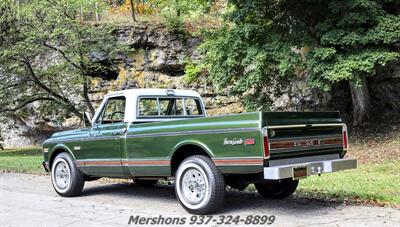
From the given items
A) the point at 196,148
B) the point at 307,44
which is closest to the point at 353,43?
the point at 307,44

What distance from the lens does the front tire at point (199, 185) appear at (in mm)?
6945

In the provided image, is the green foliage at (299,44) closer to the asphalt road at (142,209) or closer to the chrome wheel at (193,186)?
the asphalt road at (142,209)

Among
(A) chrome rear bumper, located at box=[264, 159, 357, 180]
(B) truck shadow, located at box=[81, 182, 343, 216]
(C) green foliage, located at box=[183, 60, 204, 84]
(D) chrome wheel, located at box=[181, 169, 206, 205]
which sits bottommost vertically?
(B) truck shadow, located at box=[81, 182, 343, 216]

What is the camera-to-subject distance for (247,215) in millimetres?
7102

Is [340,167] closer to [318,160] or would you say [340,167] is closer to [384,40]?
[318,160]

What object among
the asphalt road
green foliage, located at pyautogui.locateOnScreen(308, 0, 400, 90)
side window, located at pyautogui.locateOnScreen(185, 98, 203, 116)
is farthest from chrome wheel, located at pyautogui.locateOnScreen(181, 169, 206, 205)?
green foliage, located at pyautogui.locateOnScreen(308, 0, 400, 90)

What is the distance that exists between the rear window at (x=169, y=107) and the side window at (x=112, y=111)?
47 cm

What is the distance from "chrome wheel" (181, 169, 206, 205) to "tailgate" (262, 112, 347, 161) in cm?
122

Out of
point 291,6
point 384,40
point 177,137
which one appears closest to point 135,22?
point 291,6

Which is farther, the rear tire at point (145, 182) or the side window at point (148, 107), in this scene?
the rear tire at point (145, 182)

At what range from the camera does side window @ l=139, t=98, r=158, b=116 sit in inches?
347

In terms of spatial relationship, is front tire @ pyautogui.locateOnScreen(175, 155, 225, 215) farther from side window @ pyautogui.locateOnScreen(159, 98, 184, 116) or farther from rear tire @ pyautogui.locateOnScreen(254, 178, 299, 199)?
side window @ pyautogui.locateOnScreen(159, 98, 184, 116)

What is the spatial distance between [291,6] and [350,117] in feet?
17.5

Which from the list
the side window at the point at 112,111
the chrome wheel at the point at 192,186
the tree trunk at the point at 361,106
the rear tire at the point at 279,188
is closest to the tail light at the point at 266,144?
the chrome wheel at the point at 192,186
